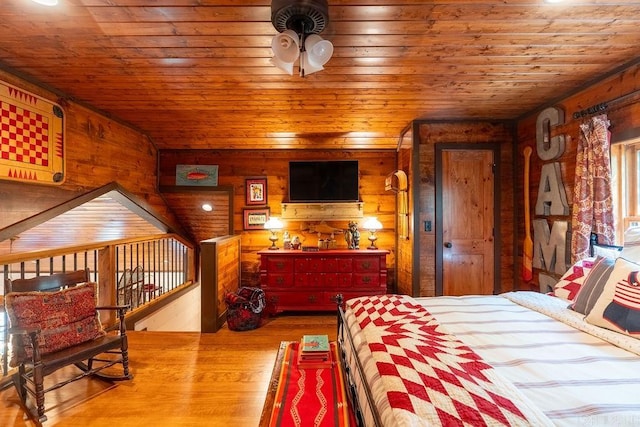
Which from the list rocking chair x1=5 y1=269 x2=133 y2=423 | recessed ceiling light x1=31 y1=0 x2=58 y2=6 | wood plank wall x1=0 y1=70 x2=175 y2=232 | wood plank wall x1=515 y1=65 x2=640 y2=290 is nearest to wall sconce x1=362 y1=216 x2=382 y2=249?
wood plank wall x1=515 y1=65 x2=640 y2=290

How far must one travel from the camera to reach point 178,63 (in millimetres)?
2309

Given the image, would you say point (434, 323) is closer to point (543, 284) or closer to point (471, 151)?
point (543, 284)

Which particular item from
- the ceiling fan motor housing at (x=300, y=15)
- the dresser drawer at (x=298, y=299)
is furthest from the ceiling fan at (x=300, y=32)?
the dresser drawer at (x=298, y=299)

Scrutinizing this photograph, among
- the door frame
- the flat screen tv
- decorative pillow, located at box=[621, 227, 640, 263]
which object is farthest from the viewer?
the flat screen tv

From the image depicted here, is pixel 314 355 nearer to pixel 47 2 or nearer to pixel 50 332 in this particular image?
pixel 50 332

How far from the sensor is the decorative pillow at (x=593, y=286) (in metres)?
1.70

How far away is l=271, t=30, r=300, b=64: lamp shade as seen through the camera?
1.62 m

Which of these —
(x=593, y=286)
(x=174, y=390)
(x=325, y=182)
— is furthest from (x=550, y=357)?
(x=325, y=182)

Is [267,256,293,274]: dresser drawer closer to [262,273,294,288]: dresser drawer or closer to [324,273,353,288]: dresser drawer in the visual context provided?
[262,273,294,288]: dresser drawer

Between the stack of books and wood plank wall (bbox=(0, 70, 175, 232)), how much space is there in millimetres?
2415

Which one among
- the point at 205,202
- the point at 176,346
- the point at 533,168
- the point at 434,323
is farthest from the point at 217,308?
the point at 533,168

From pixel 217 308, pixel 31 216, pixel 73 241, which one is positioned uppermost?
pixel 31 216

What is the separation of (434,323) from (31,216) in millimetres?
3111

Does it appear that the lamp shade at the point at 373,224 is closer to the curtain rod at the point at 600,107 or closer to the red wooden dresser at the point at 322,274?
the red wooden dresser at the point at 322,274
